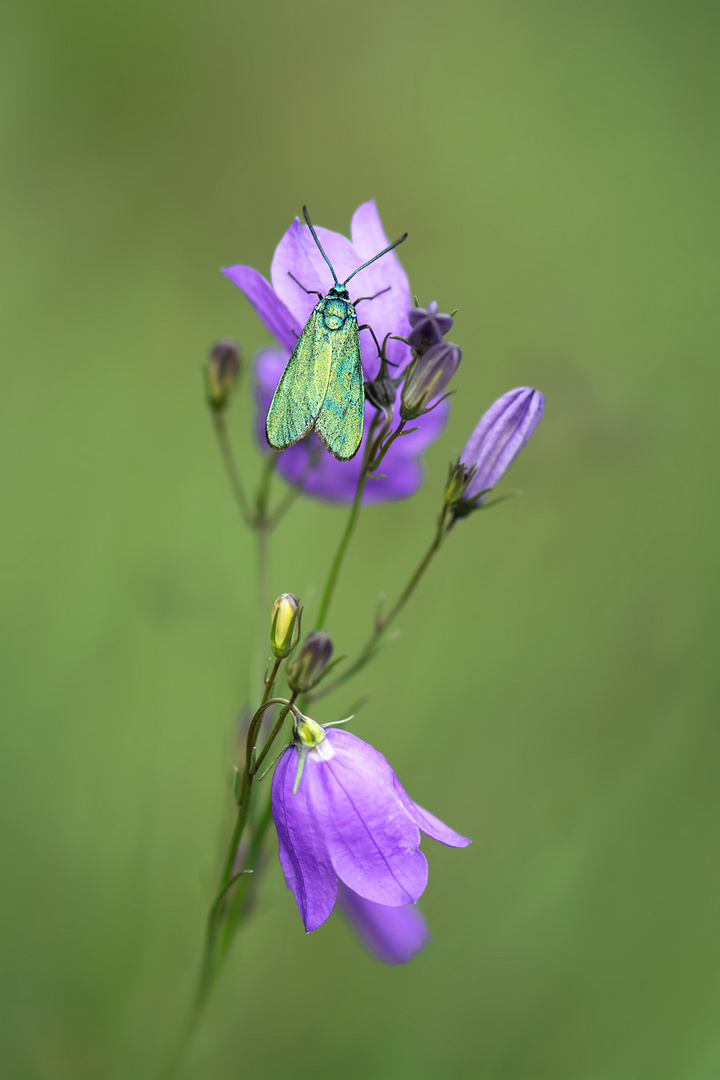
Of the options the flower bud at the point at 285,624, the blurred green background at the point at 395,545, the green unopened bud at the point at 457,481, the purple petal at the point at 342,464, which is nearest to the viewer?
the flower bud at the point at 285,624

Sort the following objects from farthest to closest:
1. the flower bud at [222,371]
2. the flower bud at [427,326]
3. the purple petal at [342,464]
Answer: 1. the purple petal at [342,464]
2. the flower bud at [222,371]
3. the flower bud at [427,326]

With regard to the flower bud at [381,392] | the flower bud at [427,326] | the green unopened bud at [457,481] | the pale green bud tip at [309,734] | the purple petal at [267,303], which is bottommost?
the pale green bud tip at [309,734]

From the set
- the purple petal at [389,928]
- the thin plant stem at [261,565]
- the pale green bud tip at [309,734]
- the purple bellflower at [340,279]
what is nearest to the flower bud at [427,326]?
the purple bellflower at [340,279]

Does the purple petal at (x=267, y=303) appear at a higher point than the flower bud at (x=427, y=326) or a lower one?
lower

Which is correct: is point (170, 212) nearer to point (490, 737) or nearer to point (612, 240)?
point (612, 240)

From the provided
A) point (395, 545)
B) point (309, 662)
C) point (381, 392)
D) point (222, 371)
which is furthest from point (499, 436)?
point (395, 545)

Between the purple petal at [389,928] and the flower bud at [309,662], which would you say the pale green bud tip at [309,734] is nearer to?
the flower bud at [309,662]
